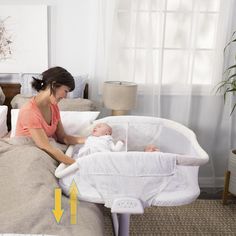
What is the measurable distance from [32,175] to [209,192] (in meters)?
2.09

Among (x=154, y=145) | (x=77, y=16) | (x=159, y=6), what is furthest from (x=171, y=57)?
(x=154, y=145)

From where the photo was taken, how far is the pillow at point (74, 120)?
7.29ft

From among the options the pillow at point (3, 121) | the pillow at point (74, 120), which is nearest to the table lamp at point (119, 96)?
the pillow at point (74, 120)

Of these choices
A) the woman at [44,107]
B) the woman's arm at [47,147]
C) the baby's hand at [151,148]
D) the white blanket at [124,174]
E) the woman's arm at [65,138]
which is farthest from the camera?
the woman's arm at [65,138]

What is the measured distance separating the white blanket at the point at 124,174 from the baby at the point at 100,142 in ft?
1.29

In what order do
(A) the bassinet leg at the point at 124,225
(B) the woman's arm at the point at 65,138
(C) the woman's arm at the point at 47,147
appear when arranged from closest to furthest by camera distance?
(A) the bassinet leg at the point at 124,225, (C) the woman's arm at the point at 47,147, (B) the woman's arm at the point at 65,138

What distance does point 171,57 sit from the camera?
111 inches

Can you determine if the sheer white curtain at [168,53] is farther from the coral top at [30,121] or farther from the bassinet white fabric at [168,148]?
the coral top at [30,121]

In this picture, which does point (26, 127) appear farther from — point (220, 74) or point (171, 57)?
point (220, 74)

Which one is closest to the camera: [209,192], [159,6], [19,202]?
[19,202]

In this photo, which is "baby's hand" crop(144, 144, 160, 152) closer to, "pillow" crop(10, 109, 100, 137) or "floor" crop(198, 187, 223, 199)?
"pillow" crop(10, 109, 100, 137)

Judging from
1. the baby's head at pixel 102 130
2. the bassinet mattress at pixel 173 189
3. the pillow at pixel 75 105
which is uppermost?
the pillow at pixel 75 105

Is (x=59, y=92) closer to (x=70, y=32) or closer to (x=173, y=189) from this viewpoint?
(x=173, y=189)

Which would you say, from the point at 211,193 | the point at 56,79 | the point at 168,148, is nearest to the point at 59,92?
the point at 56,79
